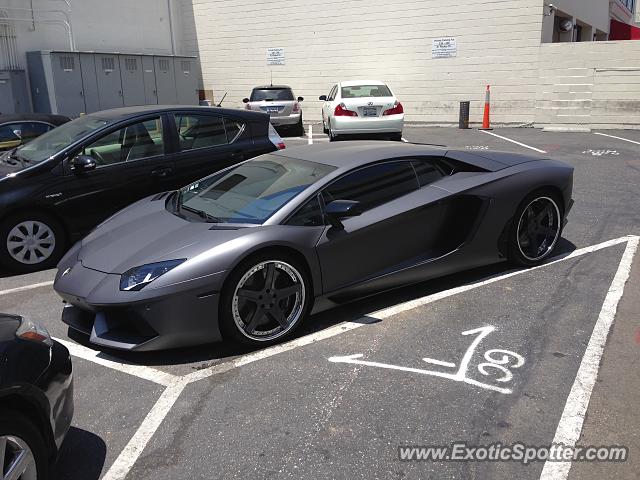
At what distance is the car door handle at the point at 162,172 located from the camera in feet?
20.9

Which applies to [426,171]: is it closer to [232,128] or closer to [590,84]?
[232,128]

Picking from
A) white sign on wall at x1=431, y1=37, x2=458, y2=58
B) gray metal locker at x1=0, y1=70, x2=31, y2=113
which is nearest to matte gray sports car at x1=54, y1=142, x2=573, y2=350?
gray metal locker at x1=0, y1=70, x2=31, y2=113

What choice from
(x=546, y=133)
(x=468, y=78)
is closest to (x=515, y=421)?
(x=546, y=133)

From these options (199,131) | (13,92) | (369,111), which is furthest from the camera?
(13,92)

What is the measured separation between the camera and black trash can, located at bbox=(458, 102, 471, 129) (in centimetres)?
1830

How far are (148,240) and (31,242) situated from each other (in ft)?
7.74

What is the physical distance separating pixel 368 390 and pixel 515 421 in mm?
799

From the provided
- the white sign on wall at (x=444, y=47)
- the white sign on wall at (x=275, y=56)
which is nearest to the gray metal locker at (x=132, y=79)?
the white sign on wall at (x=275, y=56)

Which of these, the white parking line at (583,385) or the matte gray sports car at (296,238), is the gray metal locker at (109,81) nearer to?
the matte gray sports car at (296,238)

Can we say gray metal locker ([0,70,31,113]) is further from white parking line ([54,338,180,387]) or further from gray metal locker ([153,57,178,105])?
white parking line ([54,338,180,387])

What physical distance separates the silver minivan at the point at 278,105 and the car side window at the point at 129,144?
1053cm

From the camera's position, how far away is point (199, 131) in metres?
6.78

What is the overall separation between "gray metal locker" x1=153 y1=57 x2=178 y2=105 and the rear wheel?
18774 mm

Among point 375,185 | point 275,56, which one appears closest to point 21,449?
point 375,185
